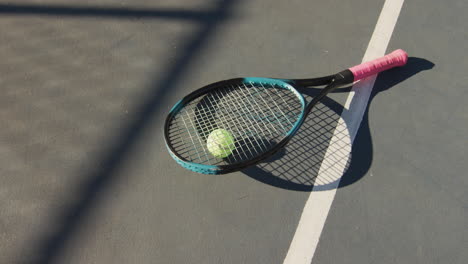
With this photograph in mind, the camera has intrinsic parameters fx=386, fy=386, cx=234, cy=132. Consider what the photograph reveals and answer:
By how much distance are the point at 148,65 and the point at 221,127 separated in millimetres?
828

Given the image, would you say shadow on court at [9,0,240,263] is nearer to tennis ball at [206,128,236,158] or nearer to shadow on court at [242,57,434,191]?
tennis ball at [206,128,236,158]

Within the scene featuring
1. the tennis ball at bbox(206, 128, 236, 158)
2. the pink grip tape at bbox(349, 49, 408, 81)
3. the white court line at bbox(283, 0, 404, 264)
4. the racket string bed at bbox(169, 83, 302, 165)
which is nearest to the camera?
the white court line at bbox(283, 0, 404, 264)

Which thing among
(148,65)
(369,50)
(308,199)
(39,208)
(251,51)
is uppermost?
(369,50)

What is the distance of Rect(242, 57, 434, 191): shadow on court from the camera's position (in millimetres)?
2271

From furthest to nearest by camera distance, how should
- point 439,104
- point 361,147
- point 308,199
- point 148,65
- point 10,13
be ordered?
point 10,13 < point 148,65 < point 439,104 < point 361,147 < point 308,199

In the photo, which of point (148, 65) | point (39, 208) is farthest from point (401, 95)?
point (39, 208)

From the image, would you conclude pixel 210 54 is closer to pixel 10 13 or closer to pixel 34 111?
pixel 34 111

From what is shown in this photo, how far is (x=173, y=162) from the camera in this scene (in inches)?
92.5

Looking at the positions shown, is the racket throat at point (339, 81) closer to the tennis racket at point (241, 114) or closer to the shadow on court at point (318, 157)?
the tennis racket at point (241, 114)

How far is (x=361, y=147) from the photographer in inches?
94.0

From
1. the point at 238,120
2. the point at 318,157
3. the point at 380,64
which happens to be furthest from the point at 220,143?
the point at 380,64

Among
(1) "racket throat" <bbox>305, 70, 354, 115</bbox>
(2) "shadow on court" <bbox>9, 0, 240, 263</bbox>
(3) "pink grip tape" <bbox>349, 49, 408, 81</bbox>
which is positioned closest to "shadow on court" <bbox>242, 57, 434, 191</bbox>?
(1) "racket throat" <bbox>305, 70, 354, 115</bbox>

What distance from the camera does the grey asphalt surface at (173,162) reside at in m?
2.09

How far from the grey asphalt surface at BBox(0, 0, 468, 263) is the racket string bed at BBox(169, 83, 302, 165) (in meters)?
0.12
